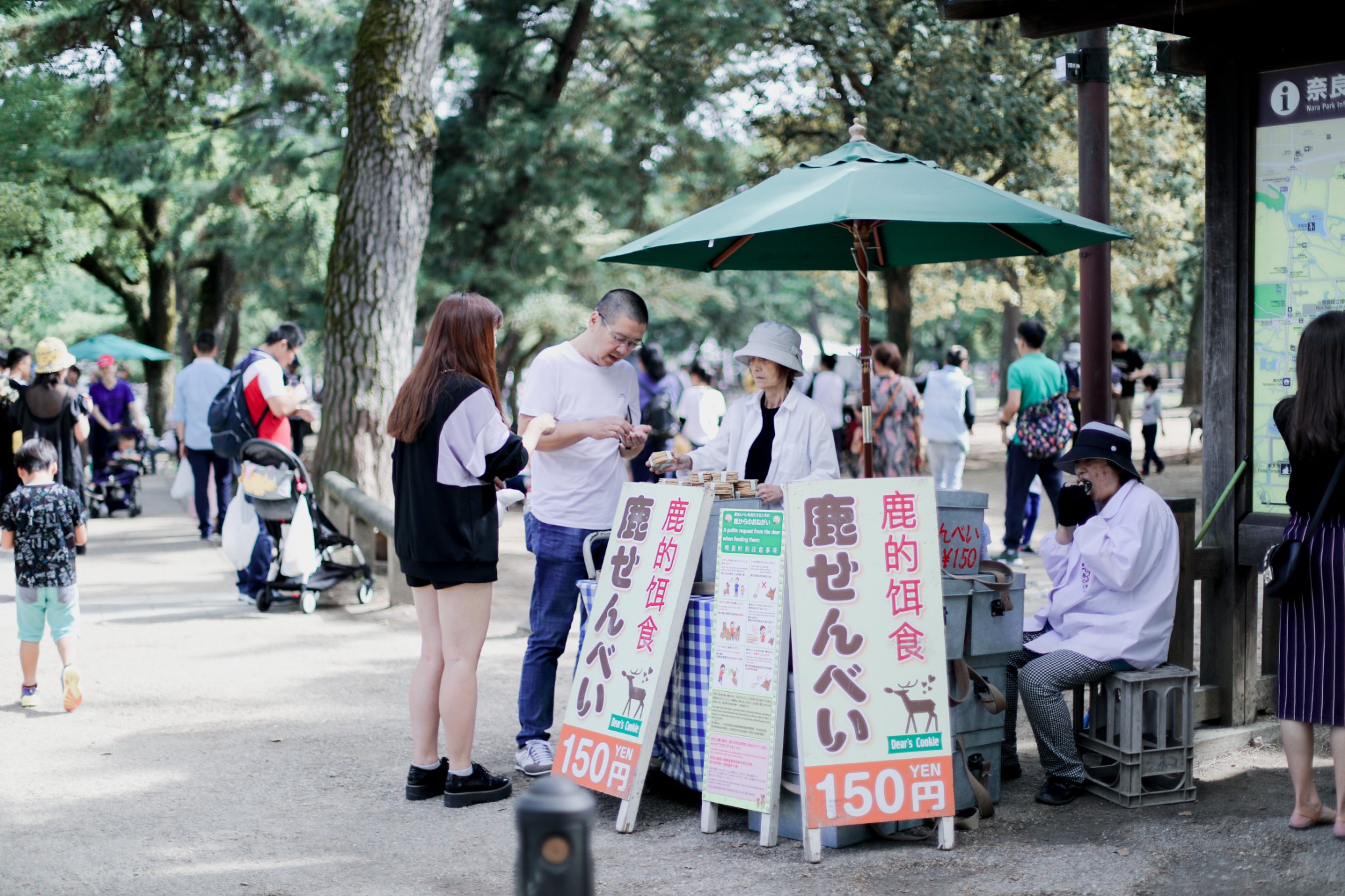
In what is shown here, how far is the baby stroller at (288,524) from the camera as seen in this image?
8234 mm

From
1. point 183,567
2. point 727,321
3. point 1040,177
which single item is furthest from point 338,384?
point 727,321

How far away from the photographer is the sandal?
13.8ft

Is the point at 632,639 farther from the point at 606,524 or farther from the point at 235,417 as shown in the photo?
the point at 235,417

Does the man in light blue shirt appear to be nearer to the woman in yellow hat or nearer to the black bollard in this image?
the woman in yellow hat

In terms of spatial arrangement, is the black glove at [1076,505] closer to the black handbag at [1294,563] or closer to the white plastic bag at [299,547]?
the black handbag at [1294,563]

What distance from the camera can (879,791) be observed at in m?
4.05

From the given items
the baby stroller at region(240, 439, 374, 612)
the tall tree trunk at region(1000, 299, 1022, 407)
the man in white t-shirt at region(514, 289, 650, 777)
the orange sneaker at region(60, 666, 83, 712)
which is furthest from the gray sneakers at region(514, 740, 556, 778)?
the tall tree trunk at region(1000, 299, 1022, 407)

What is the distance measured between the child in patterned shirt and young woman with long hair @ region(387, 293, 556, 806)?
2377 mm

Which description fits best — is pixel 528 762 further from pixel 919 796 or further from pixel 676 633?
pixel 919 796

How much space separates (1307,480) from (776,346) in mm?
1971

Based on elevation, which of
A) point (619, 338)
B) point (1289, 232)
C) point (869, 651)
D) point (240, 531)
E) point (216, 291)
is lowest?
point (869, 651)

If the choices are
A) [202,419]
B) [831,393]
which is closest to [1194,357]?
[831,393]

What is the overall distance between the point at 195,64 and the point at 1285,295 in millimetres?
11814

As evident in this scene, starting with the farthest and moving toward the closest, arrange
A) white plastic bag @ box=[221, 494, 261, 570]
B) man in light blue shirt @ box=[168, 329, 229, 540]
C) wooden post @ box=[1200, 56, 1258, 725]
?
1. man in light blue shirt @ box=[168, 329, 229, 540]
2. white plastic bag @ box=[221, 494, 261, 570]
3. wooden post @ box=[1200, 56, 1258, 725]
